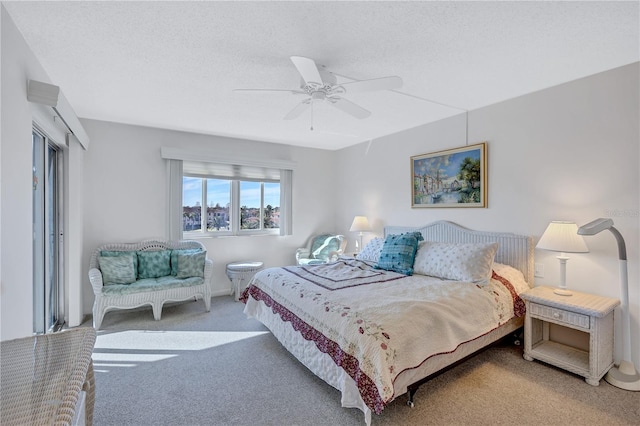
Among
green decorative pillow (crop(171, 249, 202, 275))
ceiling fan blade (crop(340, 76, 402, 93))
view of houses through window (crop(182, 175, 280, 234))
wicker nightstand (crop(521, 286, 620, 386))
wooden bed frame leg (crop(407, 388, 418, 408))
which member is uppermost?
ceiling fan blade (crop(340, 76, 402, 93))

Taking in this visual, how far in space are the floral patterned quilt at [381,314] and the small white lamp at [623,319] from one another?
67 centimetres

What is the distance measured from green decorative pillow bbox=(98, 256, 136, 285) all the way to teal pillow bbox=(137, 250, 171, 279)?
0.17 meters

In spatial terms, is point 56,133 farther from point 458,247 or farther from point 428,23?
point 458,247

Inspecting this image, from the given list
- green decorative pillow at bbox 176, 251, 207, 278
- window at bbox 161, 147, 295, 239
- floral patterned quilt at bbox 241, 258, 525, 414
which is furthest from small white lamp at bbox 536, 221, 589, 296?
green decorative pillow at bbox 176, 251, 207, 278

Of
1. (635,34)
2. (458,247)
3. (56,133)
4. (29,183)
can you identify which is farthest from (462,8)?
(56,133)

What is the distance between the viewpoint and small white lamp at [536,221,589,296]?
239 centimetres

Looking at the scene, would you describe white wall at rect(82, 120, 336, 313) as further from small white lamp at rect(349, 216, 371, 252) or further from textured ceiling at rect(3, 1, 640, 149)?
small white lamp at rect(349, 216, 371, 252)

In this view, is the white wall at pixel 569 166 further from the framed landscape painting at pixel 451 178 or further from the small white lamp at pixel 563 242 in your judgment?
the small white lamp at pixel 563 242

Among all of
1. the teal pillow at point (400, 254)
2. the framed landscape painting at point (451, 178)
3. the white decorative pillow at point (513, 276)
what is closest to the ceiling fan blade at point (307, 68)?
the teal pillow at point (400, 254)

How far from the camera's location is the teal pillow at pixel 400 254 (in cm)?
316

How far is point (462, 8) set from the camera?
1.66 meters

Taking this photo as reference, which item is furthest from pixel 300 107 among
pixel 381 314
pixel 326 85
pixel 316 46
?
pixel 381 314

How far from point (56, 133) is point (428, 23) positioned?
131 inches

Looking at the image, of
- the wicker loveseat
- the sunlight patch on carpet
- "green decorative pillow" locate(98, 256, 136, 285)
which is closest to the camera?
the sunlight patch on carpet
